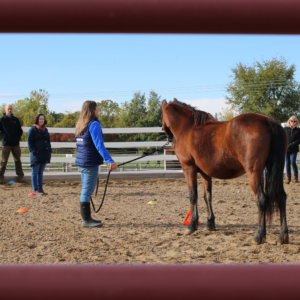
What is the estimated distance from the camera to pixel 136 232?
4297 mm

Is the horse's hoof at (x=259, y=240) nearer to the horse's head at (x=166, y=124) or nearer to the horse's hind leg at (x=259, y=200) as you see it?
the horse's hind leg at (x=259, y=200)

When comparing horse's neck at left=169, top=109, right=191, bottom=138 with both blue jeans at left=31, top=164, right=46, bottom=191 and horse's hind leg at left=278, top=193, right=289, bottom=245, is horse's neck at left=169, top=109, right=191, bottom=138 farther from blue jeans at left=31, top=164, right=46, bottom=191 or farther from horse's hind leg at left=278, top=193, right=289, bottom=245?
blue jeans at left=31, top=164, right=46, bottom=191

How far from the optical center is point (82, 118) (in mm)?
4625

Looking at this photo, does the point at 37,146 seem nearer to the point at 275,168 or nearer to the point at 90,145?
the point at 90,145

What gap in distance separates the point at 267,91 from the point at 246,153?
4364cm

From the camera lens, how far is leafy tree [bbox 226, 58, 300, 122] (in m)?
42.3

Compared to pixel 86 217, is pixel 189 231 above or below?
below

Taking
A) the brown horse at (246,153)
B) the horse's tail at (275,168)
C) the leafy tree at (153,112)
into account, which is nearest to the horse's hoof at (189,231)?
the brown horse at (246,153)

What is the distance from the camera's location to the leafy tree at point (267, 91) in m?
42.3

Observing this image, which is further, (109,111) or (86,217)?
(109,111)

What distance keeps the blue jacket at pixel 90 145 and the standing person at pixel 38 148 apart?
2.94 metres
